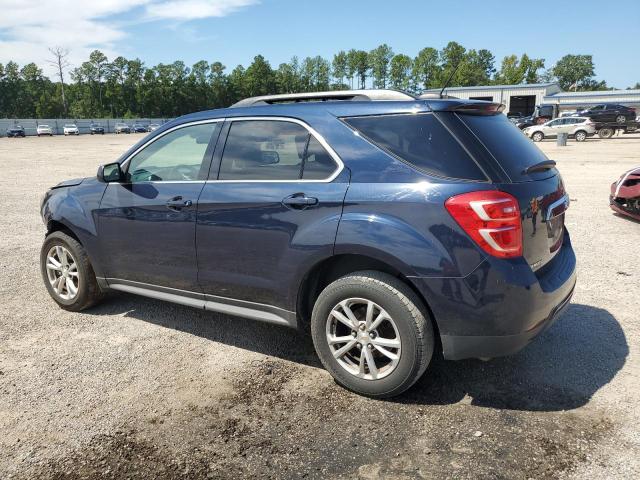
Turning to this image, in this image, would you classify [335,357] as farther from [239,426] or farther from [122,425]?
[122,425]

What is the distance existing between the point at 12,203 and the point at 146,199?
878cm

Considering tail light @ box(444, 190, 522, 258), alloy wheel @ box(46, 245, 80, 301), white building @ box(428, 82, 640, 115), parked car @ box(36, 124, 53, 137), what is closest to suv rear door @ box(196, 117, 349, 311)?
tail light @ box(444, 190, 522, 258)

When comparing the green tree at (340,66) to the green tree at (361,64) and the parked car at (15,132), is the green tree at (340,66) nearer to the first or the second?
the green tree at (361,64)

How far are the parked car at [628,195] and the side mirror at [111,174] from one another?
7528 millimetres

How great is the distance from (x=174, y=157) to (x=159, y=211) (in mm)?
505

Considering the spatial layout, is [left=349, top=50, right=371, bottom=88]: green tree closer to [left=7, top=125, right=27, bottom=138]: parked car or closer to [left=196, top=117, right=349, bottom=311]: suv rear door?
[left=7, top=125, right=27, bottom=138]: parked car

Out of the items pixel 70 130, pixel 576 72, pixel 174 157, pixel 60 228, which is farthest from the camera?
pixel 576 72

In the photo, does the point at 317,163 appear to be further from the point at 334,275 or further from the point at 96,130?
the point at 96,130

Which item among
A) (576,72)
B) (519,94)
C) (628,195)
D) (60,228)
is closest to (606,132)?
(628,195)

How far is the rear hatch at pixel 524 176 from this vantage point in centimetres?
294

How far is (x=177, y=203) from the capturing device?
12.6ft

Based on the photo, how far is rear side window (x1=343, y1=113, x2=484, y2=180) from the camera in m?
2.92

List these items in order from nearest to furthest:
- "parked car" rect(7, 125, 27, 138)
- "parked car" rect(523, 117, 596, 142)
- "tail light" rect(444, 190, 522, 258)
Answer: "tail light" rect(444, 190, 522, 258) < "parked car" rect(523, 117, 596, 142) < "parked car" rect(7, 125, 27, 138)

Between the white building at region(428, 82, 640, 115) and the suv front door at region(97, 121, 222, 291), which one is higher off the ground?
the white building at region(428, 82, 640, 115)
